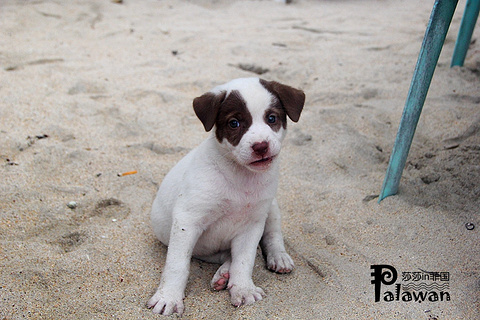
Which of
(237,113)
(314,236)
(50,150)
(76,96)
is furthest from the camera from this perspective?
(76,96)

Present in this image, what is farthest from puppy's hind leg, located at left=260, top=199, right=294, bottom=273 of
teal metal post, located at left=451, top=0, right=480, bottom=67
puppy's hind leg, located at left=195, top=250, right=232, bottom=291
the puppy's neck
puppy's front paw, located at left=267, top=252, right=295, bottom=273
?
teal metal post, located at left=451, top=0, right=480, bottom=67

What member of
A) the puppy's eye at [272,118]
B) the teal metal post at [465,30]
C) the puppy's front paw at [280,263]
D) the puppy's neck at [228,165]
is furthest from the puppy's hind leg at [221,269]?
the teal metal post at [465,30]

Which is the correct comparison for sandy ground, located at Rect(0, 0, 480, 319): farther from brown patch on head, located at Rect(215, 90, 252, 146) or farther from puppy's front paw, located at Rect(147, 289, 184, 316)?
brown patch on head, located at Rect(215, 90, 252, 146)

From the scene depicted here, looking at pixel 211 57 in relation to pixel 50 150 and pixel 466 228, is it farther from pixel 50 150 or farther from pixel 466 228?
pixel 466 228

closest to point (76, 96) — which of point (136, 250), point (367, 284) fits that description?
point (136, 250)

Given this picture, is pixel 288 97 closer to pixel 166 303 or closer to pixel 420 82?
pixel 420 82

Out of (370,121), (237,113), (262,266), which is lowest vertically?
(262,266)

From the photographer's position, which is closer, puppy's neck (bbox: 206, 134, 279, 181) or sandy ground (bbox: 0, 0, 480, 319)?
sandy ground (bbox: 0, 0, 480, 319)
